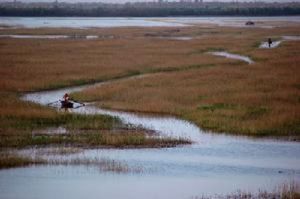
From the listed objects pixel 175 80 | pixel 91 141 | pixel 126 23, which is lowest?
pixel 126 23

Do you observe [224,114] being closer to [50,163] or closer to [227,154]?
[227,154]

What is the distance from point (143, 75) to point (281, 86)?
10.4 metres

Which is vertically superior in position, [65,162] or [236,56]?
[65,162]

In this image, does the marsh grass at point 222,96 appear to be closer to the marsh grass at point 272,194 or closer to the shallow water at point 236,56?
the shallow water at point 236,56

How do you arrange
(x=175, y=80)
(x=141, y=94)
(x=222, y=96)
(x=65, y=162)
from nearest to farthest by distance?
(x=65, y=162) → (x=222, y=96) → (x=141, y=94) → (x=175, y=80)

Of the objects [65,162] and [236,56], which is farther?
[236,56]

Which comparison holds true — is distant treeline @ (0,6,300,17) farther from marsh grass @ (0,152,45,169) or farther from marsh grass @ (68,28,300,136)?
marsh grass @ (0,152,45,169)

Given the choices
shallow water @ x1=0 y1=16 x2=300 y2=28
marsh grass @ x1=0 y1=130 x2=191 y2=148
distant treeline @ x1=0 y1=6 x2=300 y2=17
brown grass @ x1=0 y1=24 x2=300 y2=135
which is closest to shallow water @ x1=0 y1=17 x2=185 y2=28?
shallow water @ x1=0 y1=16 x2=300 y2=28

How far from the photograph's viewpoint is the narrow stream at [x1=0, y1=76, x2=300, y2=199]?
17.0 metres

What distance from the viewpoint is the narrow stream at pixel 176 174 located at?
55.7ft

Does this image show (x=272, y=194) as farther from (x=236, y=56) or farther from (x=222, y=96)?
(x=236, y=56)

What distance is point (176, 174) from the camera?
1872 cm

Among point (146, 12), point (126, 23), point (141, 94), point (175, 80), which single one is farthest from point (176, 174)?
point (146, 12)

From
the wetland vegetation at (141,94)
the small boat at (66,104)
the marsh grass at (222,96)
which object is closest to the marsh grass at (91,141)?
the wetland vegetation at (141,94)
